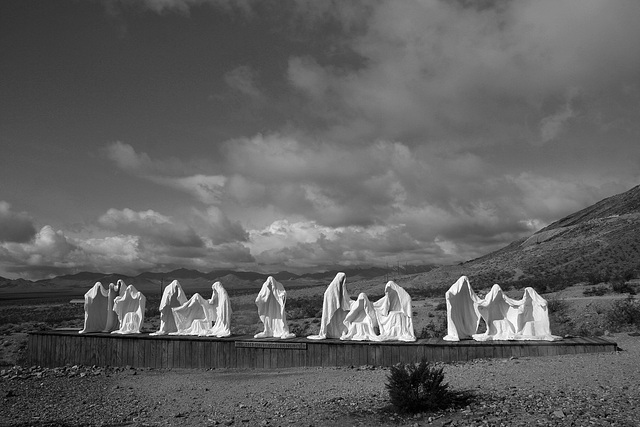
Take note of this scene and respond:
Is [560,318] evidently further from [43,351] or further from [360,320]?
[43,351]

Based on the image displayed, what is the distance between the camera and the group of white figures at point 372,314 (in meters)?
13.4

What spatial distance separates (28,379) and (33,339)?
10.8 feet

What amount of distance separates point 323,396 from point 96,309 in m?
11.3

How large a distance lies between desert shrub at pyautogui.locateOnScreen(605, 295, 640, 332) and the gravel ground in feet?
8.42

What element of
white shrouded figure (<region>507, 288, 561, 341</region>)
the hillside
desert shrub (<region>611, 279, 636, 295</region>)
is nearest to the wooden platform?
white shrouded figure (<region>507, 288, 561, 341</region>)

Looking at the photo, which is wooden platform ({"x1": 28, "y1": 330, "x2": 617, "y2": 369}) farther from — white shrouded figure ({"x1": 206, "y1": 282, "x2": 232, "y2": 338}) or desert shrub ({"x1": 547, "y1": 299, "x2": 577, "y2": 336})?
desert shrub ({"x1": 547, "y1": 299, "x2": 577, "y2": 336})

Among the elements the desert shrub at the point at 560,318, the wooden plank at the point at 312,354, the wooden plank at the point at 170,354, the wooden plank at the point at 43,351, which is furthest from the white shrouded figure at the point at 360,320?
→ the wooden plank at the point at 43,351

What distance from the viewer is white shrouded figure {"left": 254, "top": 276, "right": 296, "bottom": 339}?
49.0 ft

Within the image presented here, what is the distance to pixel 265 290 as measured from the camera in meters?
15.1

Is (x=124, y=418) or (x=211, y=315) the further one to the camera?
(x=211, y=315)

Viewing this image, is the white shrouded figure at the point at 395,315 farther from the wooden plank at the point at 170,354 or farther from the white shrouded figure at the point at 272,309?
the wooden plank at the point at 170,354

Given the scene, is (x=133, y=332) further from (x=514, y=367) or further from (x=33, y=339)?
(x=514, y=367)

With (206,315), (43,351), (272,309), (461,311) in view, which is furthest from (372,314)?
(43,351)

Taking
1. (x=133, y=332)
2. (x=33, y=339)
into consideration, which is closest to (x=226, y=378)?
(x=133, y=332)
